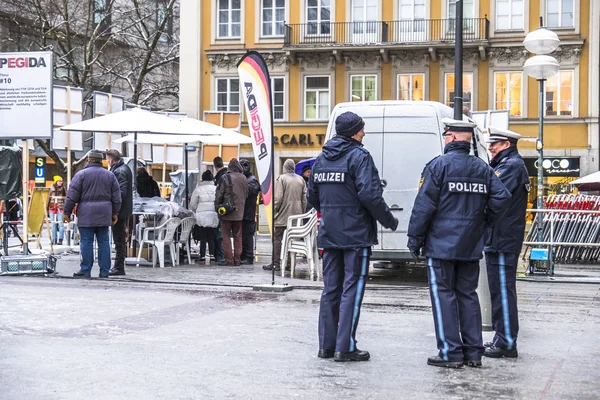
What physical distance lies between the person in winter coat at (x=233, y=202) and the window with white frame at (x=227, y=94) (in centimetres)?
2540

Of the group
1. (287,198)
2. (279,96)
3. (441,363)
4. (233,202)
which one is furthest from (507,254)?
(279,96)

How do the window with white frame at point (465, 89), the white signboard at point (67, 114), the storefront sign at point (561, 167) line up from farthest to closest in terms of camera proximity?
1. the window with white frame at point (465, 89)
2. the storefront sign at point (561, 167)
3. the white signboard at point (67, 114)

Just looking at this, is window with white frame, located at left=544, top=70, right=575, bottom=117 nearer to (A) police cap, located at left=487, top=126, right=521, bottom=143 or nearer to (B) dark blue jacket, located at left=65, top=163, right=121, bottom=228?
(B) dark blue jacket, located at left=65, top=163, right=121, bottom=228

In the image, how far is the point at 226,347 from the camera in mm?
8031

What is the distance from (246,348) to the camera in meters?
7.99

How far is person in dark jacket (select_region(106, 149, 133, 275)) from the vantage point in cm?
1498

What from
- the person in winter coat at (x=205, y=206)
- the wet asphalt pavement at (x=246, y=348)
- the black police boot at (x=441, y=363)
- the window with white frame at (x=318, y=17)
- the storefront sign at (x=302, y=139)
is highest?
the window with white frame at (x=318, y=17)

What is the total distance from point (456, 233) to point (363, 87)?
113 ft

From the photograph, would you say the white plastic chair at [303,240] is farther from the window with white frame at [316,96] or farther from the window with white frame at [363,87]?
the window with white frame at [316,96]

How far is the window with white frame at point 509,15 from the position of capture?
39.2 meters

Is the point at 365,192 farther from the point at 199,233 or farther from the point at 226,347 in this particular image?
the point at 199,233

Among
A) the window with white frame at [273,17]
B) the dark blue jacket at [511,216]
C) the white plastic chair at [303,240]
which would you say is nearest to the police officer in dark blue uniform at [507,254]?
the dark blue jacket at [511,216]

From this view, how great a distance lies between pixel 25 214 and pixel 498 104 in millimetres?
27070

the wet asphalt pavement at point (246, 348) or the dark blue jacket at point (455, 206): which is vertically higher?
the dark blue jacket at point (455, 206)
